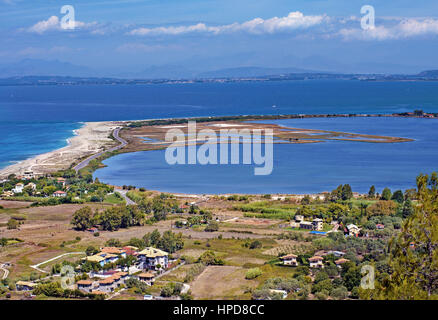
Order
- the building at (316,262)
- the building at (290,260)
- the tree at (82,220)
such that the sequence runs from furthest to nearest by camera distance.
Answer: the tree at (82,220)
the building at (290,260)
the building at (316,262)

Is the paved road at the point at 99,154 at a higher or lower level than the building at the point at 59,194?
higher

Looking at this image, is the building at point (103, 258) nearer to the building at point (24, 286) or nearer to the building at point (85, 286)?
the building at point (85, 286)

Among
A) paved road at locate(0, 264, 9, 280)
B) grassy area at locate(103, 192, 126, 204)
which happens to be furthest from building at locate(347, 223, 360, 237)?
paved road at locate(0, 264, 9, 280)

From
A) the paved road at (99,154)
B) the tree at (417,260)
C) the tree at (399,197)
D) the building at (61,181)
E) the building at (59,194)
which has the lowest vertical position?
the building at (59,194)

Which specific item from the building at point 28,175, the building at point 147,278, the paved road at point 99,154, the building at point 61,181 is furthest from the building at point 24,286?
the paved road at point 99,154

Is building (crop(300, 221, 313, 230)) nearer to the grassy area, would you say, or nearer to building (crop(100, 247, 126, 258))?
building (crop(100, 247, 126, 258))
